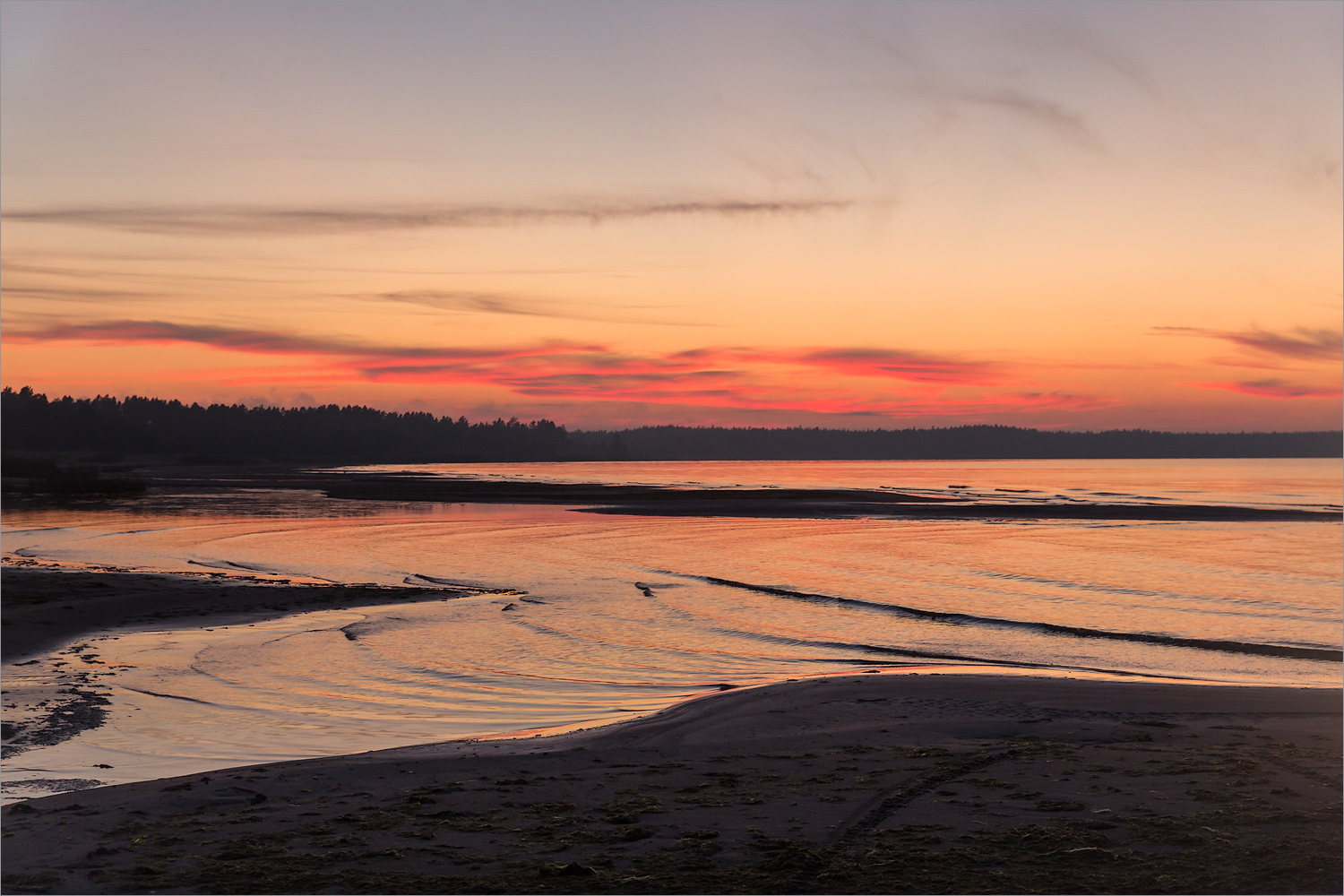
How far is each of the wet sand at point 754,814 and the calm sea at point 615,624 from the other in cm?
244

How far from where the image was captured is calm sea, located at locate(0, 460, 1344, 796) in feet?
49.9

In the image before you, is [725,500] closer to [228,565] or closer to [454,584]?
[228,565]

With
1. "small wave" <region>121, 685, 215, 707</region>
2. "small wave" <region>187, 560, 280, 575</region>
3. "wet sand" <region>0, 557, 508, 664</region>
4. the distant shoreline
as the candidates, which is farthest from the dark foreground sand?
the distant shoreline

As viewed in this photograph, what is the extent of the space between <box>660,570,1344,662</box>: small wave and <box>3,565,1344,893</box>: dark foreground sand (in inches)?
302

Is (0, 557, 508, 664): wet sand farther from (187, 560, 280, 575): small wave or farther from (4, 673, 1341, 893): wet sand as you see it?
(4, 673, 1341, 893): wet sand

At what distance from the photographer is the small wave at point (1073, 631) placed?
2152 cm

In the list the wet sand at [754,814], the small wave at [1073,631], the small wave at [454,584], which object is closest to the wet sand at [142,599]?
the small wave at [454,584]

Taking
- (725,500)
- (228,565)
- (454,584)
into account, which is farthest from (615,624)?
(725,500)

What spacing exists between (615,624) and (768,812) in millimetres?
15021

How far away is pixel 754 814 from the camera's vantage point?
979cm

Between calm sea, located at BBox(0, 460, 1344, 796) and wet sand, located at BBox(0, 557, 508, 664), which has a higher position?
wet sand, located at BBox(0, 557, 508, 664)

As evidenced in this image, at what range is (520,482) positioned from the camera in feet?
369

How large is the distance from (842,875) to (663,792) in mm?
2946

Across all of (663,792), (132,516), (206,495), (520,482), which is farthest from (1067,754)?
(520,482)
